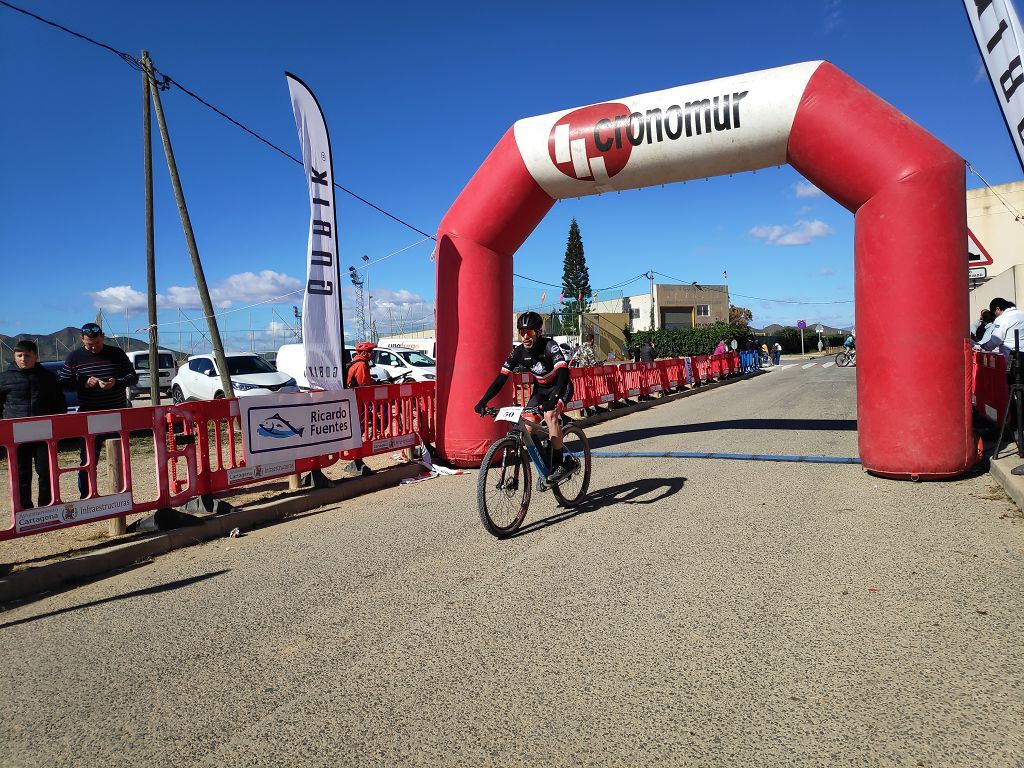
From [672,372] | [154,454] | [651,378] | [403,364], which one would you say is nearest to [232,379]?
[403,364]

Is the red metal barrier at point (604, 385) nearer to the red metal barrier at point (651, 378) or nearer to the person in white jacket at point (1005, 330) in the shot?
the red metal barrier at point (651, 378)

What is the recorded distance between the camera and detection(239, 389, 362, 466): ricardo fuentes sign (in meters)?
6.75

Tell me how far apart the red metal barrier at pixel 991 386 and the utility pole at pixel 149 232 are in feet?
43.7

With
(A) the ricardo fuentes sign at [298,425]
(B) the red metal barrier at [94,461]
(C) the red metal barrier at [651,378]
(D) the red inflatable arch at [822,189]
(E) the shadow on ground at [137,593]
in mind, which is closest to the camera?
(E) the shadow on ground at [137,593]

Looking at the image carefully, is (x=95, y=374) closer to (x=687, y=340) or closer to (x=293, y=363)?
(x=293, y=363)

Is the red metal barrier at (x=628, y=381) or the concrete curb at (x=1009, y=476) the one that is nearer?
Result: the concrete curb at (x=1009, y=476)

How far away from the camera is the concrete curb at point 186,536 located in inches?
185

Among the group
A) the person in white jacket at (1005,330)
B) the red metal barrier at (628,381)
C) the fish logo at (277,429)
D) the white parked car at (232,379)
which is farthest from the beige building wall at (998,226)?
the fish logo at (277,429)

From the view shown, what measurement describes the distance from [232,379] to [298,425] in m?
10.4

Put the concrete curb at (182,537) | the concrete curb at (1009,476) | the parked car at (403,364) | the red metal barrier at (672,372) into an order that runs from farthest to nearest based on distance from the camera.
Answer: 1. the parked car at (403,364)
2. the red metal barrier at (672,372)
3. the concrete curb at (1009,476)
4. the concrete curb at (182,537)

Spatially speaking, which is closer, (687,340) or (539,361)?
(539,361)

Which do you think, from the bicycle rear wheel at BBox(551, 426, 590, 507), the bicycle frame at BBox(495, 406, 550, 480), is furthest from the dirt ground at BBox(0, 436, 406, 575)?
the bicycle rear wheel at BBox(551, 426, 590, 507)

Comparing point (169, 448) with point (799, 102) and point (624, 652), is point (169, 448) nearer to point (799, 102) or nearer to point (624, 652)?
point (624, 652)

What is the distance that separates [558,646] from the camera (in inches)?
132
